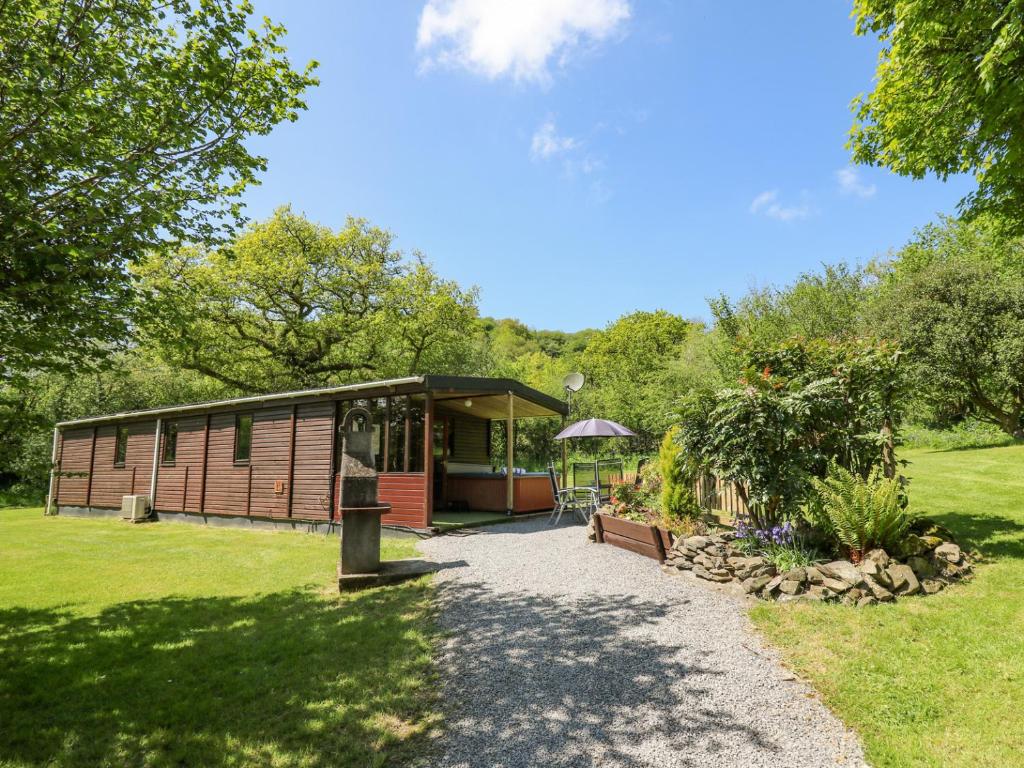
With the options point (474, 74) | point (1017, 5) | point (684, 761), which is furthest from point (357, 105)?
point (684, 761)

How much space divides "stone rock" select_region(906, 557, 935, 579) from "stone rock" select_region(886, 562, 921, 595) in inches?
8.2

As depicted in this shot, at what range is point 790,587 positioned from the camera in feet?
15.4

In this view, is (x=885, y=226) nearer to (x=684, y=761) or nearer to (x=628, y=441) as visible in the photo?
(x=628, y=441)

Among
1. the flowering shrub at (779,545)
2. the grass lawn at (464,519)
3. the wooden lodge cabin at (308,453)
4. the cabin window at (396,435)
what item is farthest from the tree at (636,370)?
the flowering shrub at (779,545)

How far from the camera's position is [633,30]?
7777 millimetres

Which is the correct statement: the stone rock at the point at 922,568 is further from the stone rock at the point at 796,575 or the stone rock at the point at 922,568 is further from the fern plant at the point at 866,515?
the stone rock at the point at 796,575

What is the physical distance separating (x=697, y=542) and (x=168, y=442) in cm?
1486

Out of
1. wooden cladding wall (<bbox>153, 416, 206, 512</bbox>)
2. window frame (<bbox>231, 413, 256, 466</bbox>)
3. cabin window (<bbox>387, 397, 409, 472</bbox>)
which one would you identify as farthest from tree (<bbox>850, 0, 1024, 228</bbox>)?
wooden cladding wall (<bbox>153, 416, 206, 512</bbox>)

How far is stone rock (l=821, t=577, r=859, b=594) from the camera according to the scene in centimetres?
447

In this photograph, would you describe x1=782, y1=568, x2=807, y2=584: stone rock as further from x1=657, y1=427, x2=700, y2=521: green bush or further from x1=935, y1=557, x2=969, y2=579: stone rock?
x1=657, y1=427, x2=700, y2=521: green bush

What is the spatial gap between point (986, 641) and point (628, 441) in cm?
2279

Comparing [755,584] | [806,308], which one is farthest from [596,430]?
[806,308]

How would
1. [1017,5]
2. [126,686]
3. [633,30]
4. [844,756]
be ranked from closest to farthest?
1. [844,756]
2. [126,686]
3. [1017,5]
4. [633,30]

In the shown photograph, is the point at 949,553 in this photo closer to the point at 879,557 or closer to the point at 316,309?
the point at 879,557
